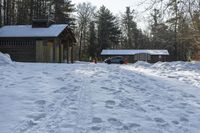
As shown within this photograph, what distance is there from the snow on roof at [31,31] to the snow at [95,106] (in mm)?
28115

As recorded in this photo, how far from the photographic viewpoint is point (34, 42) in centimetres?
4288

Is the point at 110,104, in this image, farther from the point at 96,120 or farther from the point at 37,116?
the point at 37,116

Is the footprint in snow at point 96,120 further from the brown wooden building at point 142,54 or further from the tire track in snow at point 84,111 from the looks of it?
the brown wooden building at point 142,54

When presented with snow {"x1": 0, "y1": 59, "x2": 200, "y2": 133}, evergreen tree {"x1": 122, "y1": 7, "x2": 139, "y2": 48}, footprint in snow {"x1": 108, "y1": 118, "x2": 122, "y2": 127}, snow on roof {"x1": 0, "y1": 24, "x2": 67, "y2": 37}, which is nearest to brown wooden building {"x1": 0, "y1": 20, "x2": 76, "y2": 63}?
snow on roof {"x1": 0, "y1": 24, "x2": 67, "y2": 37}

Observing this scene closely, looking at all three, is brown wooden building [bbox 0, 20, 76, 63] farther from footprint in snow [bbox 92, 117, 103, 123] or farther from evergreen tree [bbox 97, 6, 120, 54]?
evergreen tree [bbox 97, 6, 120, 54]

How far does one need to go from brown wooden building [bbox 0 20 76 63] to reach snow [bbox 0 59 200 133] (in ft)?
90.6

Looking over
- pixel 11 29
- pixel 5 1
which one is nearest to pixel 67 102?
pixel 11 29

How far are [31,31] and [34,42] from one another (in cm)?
191

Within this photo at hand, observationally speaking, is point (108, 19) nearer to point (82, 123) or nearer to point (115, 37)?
point (115, 37)

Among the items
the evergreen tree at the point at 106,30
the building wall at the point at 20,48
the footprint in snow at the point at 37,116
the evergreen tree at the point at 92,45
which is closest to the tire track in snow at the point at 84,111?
the footprint in snow at the point at 37,116

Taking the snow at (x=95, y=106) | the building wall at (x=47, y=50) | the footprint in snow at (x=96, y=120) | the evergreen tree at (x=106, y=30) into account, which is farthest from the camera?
the evergreen tree at (x=106, y=30)

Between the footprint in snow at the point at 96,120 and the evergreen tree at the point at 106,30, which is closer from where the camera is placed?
A: the footprint in snow at the point at 96,120

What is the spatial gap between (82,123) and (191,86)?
25.0ft

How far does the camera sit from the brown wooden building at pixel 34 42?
4266cm
